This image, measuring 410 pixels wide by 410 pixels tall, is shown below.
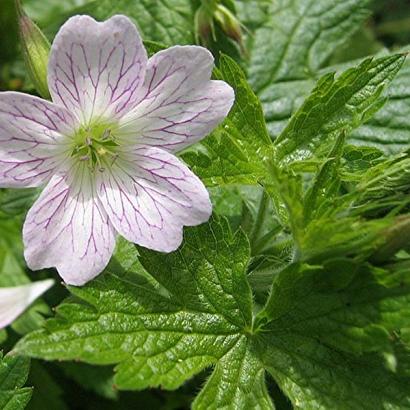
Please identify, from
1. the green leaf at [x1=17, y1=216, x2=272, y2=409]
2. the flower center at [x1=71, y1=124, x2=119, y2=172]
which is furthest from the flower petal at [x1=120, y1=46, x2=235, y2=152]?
the green leaf at [x1=17, y1=216, x2=272, y2=409]

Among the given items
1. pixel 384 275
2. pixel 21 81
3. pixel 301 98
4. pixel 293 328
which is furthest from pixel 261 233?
pixel 21 81

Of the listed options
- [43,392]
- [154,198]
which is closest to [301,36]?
[154,198]

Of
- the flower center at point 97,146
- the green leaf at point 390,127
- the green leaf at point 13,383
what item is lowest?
the green leaf at point 390,127

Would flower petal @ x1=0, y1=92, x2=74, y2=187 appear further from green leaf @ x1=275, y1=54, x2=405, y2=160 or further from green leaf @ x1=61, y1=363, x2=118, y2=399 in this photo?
green leaf @ x1=61, y1=363, x2=118, y2=399

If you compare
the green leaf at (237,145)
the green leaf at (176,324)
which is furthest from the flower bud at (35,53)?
the green leaf at (176,324)

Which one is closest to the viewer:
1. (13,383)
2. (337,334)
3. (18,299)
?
(18,299)

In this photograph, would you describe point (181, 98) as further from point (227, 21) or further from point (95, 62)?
point (227, 21)

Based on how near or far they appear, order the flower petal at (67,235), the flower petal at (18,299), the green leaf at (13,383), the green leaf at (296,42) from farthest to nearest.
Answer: the green leaf at (296,42) < the green leaf at (13,383) < the flower petal at (67,235) < the flower petal at (18,299)

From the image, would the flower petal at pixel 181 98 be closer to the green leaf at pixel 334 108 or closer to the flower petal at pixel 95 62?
the flower petal at pixel 95 62
